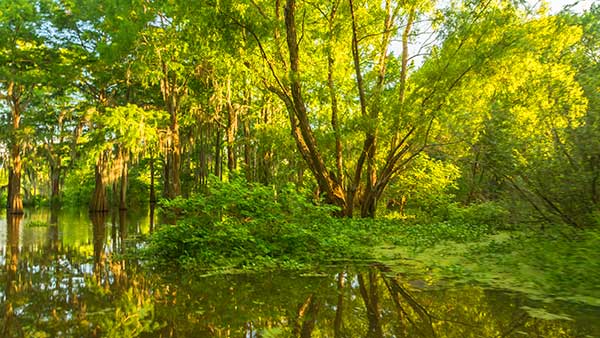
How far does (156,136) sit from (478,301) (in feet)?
59.1

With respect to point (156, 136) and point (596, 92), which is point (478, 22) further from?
point (156, 136)

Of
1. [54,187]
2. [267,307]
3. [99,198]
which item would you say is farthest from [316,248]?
[54,187]

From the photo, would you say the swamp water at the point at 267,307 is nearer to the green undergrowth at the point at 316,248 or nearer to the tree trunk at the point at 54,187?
the green undergrowth at the point at 316,248

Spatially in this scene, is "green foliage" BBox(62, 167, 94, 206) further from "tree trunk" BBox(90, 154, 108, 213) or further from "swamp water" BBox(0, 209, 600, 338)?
"swamp water" BBox(0, 209, 600, 338)

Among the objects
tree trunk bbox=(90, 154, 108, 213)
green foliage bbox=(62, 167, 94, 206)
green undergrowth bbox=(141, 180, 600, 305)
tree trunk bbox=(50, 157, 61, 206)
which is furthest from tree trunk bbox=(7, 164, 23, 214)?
green undergrowth bbox=(141, 180, 600, 305)

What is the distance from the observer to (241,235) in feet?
26.3

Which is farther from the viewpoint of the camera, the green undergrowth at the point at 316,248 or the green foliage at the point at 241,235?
the green foliage at the point at 241,235

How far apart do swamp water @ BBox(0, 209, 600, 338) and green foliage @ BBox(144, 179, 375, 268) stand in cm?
83

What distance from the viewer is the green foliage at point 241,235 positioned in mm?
7965

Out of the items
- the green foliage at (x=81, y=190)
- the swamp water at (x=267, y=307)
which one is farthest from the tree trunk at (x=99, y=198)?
the swamp water at (x=267, y=307)

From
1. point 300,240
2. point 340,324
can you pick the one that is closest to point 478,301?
point 340,324

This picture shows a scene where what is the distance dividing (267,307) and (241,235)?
10.2ft

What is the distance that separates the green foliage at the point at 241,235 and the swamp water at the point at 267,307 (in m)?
0.83

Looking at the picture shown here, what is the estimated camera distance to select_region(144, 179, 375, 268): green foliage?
7965mm
